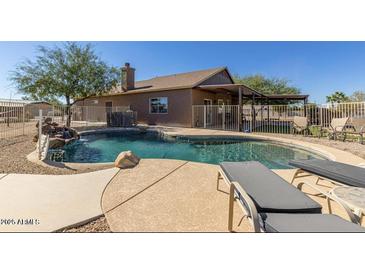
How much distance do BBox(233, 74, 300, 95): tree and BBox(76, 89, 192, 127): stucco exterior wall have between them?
21436 mm

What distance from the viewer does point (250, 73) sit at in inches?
1412

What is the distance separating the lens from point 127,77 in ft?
66.6

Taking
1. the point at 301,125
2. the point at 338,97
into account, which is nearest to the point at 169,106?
the point at 301,125

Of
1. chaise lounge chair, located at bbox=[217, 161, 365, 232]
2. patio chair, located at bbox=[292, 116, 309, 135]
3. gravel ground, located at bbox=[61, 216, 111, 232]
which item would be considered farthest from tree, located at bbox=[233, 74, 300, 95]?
gravel ground, located at bbox=[61, 216, 111, 232]

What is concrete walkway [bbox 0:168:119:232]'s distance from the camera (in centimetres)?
260

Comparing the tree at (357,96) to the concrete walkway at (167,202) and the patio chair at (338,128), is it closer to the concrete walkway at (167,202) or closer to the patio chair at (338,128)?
the patio chair at (338,128)

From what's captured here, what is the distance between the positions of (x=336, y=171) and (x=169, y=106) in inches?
568

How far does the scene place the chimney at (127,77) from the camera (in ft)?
66.5

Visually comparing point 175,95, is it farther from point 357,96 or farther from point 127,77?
point 357,96

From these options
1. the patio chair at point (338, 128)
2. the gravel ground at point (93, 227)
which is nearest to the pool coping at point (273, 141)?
the patio chair at point (338, 128)

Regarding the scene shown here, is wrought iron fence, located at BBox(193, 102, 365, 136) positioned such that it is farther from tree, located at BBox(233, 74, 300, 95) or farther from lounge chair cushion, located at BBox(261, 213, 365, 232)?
tree, located at BBox(233, 74, 300, 95)
